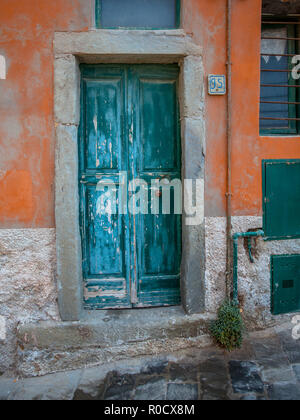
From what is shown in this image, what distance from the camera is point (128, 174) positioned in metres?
3.34

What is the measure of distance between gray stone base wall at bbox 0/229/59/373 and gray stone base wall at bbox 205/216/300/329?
4.95 ft

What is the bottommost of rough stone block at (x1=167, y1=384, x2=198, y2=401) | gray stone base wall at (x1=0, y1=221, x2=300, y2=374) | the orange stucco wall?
rough stone block at (x1=167, y1=384, x2=198, y2=401)

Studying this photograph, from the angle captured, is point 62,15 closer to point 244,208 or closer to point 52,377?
point 244,208

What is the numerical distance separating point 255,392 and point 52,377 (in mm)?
1730

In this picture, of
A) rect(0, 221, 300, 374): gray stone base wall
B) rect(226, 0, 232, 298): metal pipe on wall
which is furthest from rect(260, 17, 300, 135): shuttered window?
rect(0, 221, 300, 374): gray stone base wall

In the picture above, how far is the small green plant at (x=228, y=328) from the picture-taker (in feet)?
10.4

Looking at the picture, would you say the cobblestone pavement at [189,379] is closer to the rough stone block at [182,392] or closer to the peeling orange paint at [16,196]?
the rough stone block at [182,392]

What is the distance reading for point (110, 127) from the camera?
332cm

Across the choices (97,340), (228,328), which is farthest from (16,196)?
(228,328)

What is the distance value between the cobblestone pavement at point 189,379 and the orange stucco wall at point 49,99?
135 centimetres

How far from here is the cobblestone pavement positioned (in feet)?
8.65

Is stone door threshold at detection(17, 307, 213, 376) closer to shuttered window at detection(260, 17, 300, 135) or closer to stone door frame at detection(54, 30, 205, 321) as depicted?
stone door frame at detection(54, 30, 205, 321)
